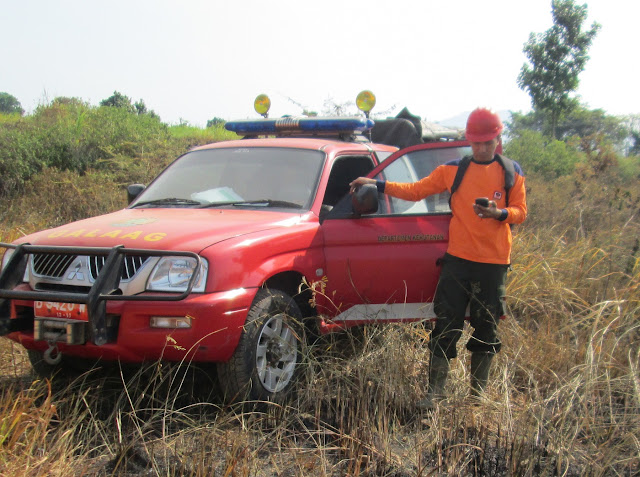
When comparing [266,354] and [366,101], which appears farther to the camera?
[366,101]

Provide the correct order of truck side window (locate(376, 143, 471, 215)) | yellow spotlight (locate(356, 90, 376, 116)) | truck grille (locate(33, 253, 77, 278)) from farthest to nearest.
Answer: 1. yellow spotlight (locate(356, 90, 376, 116))
2. truck side window (locate(376, 143, 471, 215))
3. truck grille (locate(33, 253, 77, 278))

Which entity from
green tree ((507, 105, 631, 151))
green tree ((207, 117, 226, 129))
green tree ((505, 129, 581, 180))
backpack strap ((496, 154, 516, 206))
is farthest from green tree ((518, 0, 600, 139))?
backpack strap ((496, 154, 516, 206))

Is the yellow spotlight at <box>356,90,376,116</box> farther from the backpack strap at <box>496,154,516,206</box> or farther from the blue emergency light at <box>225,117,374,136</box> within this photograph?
the backpack strap at <box>496,154,516,206</box>

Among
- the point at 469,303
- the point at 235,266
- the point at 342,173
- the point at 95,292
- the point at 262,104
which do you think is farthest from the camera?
the point at 262,104

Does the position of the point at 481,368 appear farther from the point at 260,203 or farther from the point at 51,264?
the point at 51,264

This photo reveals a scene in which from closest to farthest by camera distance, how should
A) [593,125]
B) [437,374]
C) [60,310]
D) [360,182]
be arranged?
[60,310] < [437,374] < [360,182] < [593,125]

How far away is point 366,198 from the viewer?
396 cm

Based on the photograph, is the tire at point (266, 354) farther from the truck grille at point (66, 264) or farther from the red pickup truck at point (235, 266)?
the truck grille at point (66, 264)

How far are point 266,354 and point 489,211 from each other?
149 centimetres

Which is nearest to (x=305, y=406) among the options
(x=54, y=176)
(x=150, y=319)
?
(x=150, y=319)

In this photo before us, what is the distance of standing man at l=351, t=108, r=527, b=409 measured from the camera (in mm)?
3662

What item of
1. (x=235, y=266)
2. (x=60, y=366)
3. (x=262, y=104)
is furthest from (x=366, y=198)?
(x=262, y=104)

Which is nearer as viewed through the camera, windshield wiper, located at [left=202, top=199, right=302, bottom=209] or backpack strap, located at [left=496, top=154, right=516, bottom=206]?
backpack strap, located at [left=496, top=154, right=516, bottom=206]

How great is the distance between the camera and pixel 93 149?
36.9 ft
